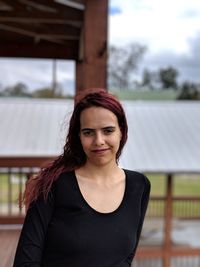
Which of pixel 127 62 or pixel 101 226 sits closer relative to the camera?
pixel 101 226

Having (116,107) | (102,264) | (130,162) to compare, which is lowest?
(130,162)

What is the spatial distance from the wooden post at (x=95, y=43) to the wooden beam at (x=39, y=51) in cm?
181

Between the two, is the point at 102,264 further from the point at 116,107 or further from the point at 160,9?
the point at 160,9

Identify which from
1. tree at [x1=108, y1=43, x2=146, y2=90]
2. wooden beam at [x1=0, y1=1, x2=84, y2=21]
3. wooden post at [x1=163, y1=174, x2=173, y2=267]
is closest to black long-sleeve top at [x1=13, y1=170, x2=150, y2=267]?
wooden beam at [x1=0, y1=1, x2=84, y2=21]

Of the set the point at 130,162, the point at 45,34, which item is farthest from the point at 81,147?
the point at 130,162

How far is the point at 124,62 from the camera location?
14062mm

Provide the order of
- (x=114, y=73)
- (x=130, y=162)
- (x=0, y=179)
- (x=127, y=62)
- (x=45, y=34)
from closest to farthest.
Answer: (x=45, y=34)
(x=130, y=162)
(x=0, y=179)
(x=114, y=73)
(x=127, y=62)

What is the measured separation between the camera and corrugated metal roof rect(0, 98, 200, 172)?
4629mm

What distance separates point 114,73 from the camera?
13227 millimetres

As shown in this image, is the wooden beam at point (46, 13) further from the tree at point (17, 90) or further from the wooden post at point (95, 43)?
the tree at point (17, 90)

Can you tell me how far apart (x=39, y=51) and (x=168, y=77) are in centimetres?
1095

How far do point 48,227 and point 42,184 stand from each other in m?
0.10

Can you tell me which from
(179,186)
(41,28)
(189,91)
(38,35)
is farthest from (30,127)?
(189,91)

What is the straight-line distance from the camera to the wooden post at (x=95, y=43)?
190cm
